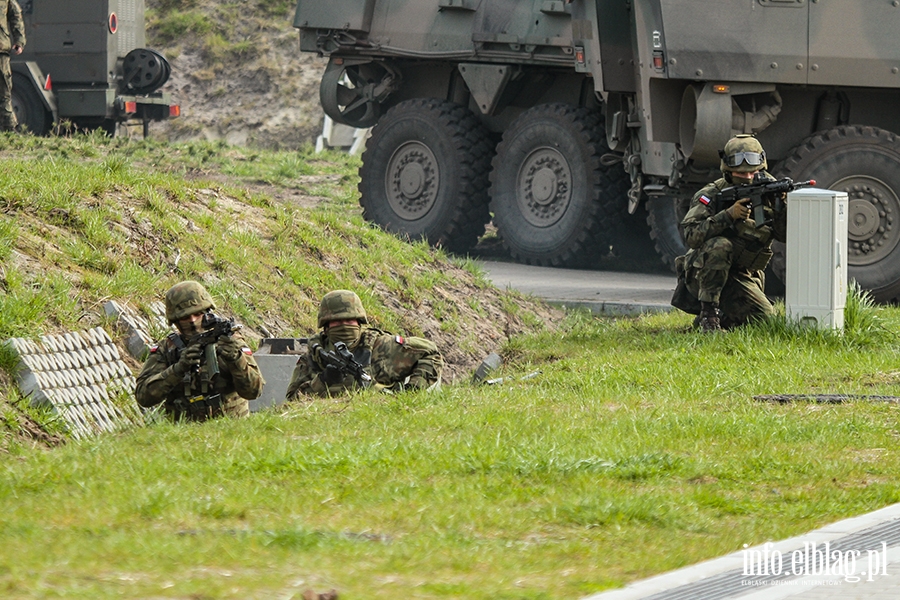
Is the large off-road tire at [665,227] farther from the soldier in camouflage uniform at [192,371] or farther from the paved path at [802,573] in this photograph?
the paved path at [802,573]

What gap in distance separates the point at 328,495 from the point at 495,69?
11.5 meters

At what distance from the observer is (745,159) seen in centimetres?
1080

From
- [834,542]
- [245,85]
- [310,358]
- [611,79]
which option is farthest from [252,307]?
[245,85]

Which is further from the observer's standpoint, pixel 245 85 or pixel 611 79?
pixel 245 85

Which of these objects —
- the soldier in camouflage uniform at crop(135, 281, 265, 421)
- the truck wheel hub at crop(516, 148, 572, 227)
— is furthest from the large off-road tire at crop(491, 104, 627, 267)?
the soldier in camouflage uniform at crop(135, 281, 265, 421)

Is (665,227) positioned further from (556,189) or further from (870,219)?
(870,219)

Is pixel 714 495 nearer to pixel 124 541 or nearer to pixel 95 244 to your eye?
pixel 124 541

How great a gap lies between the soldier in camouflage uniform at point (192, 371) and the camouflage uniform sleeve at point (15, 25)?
1180cm

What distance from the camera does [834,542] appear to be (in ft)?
17.1

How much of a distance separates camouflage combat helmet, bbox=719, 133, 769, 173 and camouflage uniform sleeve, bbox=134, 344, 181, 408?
441 centimetres

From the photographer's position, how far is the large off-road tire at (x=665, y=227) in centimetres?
1530

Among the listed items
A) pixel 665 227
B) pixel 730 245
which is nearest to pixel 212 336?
pixel 730 245

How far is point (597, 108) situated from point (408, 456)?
1037cm

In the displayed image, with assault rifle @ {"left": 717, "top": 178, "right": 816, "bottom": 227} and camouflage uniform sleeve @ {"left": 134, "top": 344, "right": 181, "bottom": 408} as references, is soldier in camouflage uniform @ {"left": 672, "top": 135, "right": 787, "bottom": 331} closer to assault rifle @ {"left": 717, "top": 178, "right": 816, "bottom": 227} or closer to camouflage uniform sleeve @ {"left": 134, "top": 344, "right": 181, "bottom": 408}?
assault rifle @ {"left": 717, "top": 178, "right": 816, "bottom": 227}
